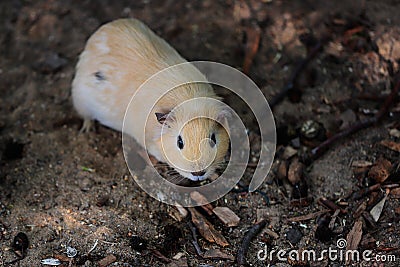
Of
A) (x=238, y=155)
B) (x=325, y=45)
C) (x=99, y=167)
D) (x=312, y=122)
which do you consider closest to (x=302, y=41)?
(x=325, y=45)

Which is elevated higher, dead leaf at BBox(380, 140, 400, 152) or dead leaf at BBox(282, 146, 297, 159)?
dead leaf at BBox(380, 140, 400, 152)

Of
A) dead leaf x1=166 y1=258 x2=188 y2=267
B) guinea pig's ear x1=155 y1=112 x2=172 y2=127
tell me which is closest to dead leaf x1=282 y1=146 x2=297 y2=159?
guinea pig's ear x1=155 y1=112 x2=172 y2=127

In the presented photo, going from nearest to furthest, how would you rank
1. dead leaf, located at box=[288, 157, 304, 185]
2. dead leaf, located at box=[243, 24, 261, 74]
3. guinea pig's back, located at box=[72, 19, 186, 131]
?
dead leaf, located at box=[288, 157, 304, 185], guinea pig's back, located at box=[72, 19, 186, 131], dead leaf, located at box=[243, 24, 261, 74]

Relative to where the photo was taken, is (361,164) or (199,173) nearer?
(199,173)

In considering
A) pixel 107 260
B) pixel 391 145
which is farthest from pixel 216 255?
pixel 391 145

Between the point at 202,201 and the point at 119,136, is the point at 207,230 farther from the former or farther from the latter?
the point at 119,136

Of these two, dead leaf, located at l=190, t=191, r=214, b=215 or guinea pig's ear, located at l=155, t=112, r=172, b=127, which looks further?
dead leaf, located at l=190, t=191, r=214, b=215

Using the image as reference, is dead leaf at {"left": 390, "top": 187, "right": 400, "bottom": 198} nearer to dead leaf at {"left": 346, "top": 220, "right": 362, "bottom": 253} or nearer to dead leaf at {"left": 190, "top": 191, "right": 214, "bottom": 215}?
dead leaf at {"left": 346, "top": 220, "right": 362, "bottom": 253}

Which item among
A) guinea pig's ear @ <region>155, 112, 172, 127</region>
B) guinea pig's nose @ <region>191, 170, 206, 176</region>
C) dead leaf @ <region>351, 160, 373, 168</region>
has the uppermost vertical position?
guinea pig's ear @ <region>155, 112, 172, 127</region>
